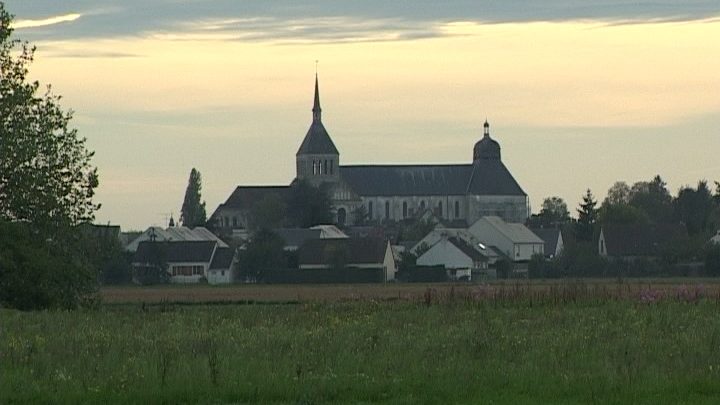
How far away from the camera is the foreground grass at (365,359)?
2080 centimetres

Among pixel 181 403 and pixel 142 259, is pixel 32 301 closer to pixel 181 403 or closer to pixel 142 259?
pixel 181 403

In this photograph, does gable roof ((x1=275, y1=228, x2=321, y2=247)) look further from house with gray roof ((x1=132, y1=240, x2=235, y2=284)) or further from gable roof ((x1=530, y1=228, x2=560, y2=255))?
house with gray roof ((x1=132, y1=240, x2=235, y2=284))

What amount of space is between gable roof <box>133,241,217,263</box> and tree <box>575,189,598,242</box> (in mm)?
41928

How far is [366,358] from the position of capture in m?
24.2

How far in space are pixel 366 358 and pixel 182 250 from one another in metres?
111

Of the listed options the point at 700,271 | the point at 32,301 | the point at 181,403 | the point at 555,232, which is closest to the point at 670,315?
the point at 181,403

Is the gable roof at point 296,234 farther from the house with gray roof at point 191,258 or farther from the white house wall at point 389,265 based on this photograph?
the white house wall at point 389,265

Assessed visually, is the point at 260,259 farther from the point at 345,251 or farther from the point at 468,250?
the point at 468,250

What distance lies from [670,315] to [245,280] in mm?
91415

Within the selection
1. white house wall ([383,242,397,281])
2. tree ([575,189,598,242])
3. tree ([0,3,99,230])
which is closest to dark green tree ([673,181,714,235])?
tree ([575,189,598,242])

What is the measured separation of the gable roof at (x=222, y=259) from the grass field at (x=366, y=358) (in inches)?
3736

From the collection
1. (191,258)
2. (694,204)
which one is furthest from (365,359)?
(694,204)

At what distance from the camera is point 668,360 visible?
23594 mm

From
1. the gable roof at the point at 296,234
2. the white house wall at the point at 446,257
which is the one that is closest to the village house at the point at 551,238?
the gable roof at the point at 296,234
